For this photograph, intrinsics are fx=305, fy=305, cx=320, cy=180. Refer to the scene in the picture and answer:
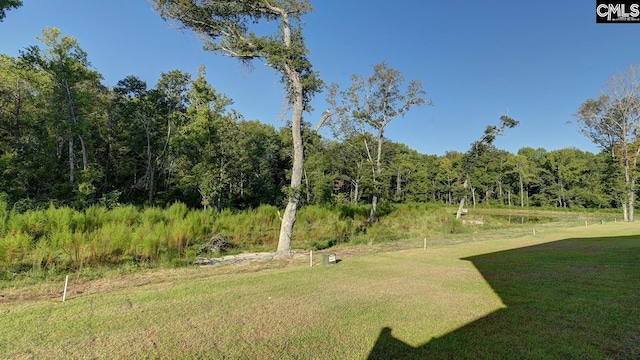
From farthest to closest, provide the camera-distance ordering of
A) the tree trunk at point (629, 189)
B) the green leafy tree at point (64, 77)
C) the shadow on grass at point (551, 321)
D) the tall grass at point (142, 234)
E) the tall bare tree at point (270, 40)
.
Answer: the tree trunk at point (629, 189), the green leafy tree at point (64, 77), the tall bare tree at point (270, 40), the tall grass at point (142, 234), the shadow on grass at point (551, 321)

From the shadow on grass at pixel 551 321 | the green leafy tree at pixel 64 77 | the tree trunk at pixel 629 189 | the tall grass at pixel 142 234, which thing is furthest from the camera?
the tree trunk at pixel 629 189

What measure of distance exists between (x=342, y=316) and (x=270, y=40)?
367 inches

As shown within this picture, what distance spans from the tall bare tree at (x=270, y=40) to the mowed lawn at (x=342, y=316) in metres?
4.35

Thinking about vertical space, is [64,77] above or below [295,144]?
above

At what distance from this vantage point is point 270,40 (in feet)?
34.2

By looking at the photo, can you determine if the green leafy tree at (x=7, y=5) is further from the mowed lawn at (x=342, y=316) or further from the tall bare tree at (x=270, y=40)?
the mowed lawn at (x=342, y=316)

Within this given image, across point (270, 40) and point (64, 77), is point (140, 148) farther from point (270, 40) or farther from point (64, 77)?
point (270, 40)

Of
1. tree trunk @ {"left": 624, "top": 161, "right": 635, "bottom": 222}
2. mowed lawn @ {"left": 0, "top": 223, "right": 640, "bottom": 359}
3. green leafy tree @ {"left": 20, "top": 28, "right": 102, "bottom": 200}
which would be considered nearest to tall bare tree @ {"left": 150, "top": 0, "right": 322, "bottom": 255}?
mowed lawn @ {"left": 0, "top": 223, "right": 640, "bottom": 359}

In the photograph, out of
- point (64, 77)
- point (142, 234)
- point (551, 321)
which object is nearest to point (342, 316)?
point (551, 321)

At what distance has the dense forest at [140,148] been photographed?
16953mm

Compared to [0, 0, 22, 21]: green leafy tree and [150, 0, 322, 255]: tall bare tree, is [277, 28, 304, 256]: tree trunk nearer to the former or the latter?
[150, 0, 322, 255]: tall bare tree

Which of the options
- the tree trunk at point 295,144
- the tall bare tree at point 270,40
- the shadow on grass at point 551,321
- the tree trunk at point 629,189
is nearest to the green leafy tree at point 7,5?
the tall bare tree at point 270,40

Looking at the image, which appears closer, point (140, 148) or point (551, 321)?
point (551, 321)

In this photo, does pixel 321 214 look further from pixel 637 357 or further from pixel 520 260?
pixel 637 357
